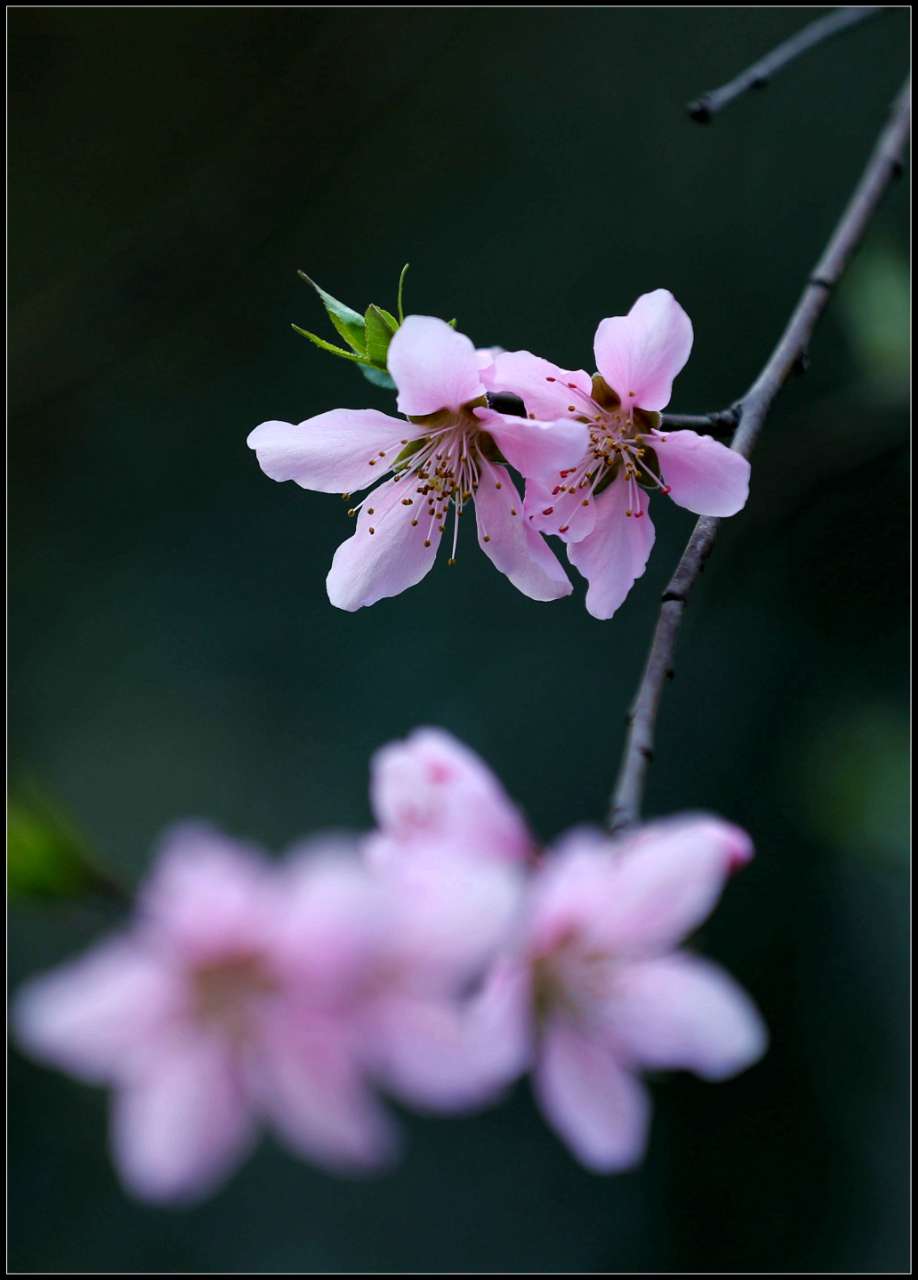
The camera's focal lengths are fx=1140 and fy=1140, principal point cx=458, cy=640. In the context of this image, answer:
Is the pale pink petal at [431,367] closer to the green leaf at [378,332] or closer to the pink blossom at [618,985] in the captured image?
the green leaf at [378,332]

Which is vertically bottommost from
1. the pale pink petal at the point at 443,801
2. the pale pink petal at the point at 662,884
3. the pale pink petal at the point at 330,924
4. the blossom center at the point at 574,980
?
the blossom center at the point at 574,980

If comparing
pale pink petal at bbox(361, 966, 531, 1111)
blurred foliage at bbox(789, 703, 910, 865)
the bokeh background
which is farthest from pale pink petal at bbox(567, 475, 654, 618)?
the bokeh background

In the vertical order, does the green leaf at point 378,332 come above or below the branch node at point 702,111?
above

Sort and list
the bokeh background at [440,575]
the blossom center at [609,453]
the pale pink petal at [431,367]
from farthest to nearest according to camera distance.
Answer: the bokeh background at [440,575] < the blossom center at [609,453] < the pale pink petal at [431,367]

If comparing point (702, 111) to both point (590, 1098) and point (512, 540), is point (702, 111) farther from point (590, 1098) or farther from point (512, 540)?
point (590, 1098)

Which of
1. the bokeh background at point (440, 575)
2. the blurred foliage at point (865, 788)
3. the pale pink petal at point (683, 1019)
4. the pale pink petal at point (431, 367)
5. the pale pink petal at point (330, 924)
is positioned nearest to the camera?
→ the pale pink petal at point (330, 924)

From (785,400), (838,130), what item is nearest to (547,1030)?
(785,400)

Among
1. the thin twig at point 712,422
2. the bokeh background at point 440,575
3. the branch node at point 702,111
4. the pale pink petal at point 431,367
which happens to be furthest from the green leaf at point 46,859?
the bokeh background at point 440,575
